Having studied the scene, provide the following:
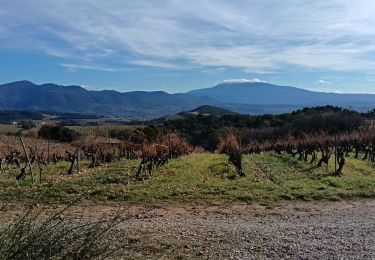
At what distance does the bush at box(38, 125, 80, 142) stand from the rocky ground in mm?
42212

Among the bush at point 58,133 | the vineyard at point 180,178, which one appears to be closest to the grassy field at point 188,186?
the vineyard at point 180,178

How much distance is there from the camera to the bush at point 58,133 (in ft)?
174

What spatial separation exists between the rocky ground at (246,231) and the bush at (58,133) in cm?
4221

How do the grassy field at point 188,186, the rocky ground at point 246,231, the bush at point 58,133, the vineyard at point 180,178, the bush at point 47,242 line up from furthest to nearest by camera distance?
the bush at point 58,133, the vineyard at point 180,178, the grassy field at point 188,186, the rocky ground at point 246,231, the bush at point 47,242

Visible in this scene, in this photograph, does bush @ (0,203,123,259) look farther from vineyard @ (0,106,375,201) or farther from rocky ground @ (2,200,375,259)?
vineyard @ (0,106,375,201)

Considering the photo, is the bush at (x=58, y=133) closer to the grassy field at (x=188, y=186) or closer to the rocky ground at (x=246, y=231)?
the grassy field at (x=188, y=186)

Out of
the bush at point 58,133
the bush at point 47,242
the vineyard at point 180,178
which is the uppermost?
the bush at point 47,242

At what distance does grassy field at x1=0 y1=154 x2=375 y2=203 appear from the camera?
12.8 m

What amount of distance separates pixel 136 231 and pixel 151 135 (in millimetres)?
12307

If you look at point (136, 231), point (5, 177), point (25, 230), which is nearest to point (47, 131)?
point (5, 177)

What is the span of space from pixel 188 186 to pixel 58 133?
43.1 meters

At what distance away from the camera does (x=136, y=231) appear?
9.01m

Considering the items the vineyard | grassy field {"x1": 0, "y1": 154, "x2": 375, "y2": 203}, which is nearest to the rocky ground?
grassy field {"x1": 0, "y1": 154, "x2": 375, "y2": 203}

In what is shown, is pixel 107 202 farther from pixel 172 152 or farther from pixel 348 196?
pixel 172 152
